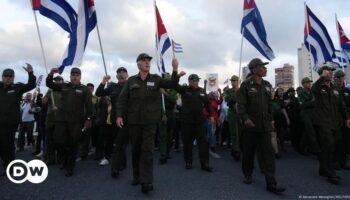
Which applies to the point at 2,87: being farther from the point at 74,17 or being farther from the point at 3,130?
the point at 74,17

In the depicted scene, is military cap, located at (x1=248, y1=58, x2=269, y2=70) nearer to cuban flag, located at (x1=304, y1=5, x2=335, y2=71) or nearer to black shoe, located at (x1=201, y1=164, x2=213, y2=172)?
black shoe, located at (x1=201, y1=164, x2=213, y2=172)

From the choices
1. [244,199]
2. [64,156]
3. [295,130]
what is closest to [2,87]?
[64,156]

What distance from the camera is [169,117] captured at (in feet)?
27.9

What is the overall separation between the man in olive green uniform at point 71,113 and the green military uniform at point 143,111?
1.72 m

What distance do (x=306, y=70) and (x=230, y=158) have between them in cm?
1519

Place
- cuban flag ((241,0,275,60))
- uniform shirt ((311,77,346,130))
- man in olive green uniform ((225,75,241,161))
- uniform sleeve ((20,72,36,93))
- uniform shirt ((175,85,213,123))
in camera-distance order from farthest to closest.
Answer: cuban flag ((241,0,275,60)) < man in olive green uniform ((225,75,241,161)) < uniform shirt ((175,85,213,123)) < uniform sleeve ((20,72,36,93)) < uniform shirt ((311,77,346,130))

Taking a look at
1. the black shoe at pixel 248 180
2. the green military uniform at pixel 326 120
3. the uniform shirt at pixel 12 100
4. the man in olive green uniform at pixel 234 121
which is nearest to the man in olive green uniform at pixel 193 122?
the black shoe at pixel 248 180

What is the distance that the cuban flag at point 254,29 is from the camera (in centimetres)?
806

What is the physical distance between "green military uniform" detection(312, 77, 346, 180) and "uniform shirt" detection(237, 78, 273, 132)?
48.6 inches

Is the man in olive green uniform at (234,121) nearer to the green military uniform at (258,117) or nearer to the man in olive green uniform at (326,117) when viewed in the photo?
the man in olive green uniform at (326,117)

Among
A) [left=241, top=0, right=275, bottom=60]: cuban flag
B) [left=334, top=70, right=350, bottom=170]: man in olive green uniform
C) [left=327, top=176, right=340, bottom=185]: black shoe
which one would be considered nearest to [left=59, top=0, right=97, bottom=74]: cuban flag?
[left=241, top=0, right=275, bottom=60]: cuban flag

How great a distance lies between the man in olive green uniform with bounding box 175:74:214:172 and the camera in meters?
6.53

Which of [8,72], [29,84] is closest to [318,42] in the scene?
[29,84]

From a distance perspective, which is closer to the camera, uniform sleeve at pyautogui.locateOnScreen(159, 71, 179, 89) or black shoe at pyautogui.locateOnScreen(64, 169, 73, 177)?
uniform sleeve at pyautogui.locateOnScreen(159, 71, 179, 89)
